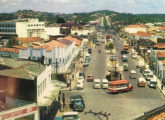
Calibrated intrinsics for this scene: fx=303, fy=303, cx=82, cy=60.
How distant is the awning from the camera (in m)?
32.5

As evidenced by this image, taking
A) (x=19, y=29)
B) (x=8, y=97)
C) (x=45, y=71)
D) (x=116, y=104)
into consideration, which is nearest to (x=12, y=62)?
(x=45, y=71)

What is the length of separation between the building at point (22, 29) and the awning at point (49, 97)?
79257 mm

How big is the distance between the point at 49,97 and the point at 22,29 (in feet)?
281

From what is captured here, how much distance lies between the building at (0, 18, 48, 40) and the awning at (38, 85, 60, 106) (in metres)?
79.3

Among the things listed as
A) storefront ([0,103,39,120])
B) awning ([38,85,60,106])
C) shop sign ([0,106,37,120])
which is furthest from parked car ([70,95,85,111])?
shop sign ([0,106,37,120])

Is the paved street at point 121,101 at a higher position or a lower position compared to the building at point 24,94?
lower

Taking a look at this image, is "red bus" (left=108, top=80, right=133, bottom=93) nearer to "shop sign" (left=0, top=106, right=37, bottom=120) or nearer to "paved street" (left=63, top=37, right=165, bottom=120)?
"paved street" (left=63, top=37, right=165, bottom=120)

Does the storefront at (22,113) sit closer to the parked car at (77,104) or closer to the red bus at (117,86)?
the parked car at (77,104)

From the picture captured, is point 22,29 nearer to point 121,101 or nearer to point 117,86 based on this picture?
point 117,86

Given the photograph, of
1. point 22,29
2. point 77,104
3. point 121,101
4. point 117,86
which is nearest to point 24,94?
point 77,104

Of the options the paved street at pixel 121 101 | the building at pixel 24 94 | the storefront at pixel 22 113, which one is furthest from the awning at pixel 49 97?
the paved street at pixel 121 101

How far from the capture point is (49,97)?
35188 millimetres

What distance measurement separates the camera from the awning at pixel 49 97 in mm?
32456

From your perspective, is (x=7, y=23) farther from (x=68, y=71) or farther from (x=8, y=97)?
(x=8, y=97)
